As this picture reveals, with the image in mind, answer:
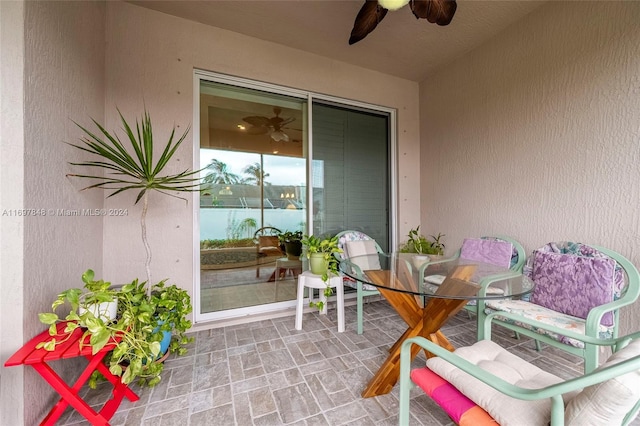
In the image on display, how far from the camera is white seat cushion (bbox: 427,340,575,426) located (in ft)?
2.72

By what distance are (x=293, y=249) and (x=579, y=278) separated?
8.11 feet

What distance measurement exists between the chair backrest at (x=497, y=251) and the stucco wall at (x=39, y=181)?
3357 mm

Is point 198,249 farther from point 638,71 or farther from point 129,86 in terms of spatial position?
point 638,71

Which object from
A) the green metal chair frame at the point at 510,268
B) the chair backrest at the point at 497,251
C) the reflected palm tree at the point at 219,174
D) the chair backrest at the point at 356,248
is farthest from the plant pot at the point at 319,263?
the chair backrest at the point at 497,251

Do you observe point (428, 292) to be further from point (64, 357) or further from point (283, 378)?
point (64, 357)

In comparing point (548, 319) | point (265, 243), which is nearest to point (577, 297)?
point (548, 319)

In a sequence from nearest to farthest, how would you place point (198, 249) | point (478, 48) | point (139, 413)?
1. point (139, 413)
2. point (198, 249)
3. point (478, 48)

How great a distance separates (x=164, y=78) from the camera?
243 centimetres

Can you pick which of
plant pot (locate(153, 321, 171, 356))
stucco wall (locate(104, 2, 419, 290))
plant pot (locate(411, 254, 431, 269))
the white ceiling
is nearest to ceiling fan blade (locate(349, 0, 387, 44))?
the white ceiling

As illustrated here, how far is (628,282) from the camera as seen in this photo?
165cm

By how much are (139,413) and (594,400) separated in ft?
6.76

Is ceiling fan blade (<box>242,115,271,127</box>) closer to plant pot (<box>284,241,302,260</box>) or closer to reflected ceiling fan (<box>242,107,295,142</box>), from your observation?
reflected ceiling fan (<box>242,107,295,142</box>)

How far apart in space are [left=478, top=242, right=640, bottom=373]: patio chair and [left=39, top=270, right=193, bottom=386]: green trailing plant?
205 cm

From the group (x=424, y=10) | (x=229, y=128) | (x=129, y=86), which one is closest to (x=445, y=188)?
(x=424, y=10)
